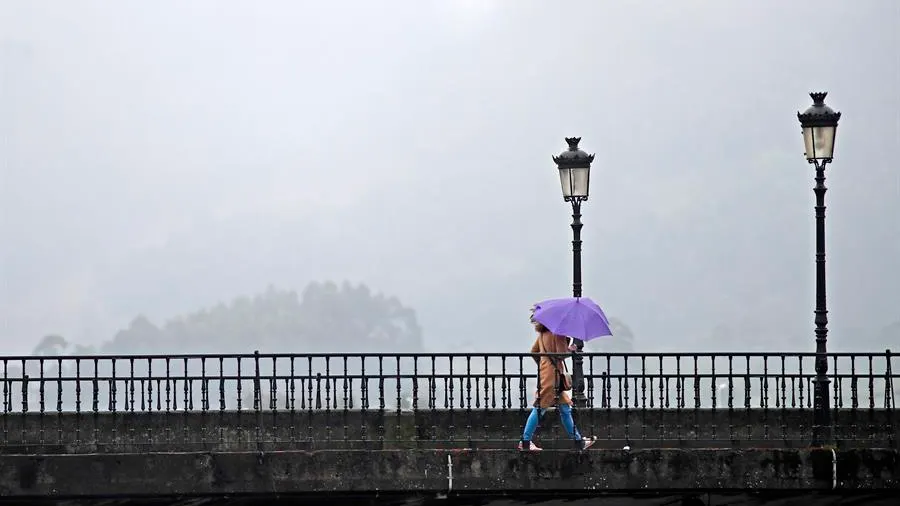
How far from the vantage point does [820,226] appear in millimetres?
18484

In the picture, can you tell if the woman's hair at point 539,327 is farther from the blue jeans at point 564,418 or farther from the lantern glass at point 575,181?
the lantern glass at point 575,181

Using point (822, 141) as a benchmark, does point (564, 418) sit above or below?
below

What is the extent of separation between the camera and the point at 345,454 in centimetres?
1630

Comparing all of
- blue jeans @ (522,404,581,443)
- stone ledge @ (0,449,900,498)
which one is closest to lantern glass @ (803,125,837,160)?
stone ledge @ (0,449,900,498)

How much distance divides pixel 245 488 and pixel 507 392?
462cm

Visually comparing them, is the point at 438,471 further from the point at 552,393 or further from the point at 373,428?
the point at 373,428

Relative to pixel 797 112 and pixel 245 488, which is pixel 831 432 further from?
pixel 245 488

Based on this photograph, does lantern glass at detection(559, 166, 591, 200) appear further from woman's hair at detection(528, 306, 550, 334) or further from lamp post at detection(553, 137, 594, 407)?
woman's hair at detection(528, 306, 550, 334)

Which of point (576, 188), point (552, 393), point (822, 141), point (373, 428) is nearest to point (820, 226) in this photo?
point (822, 141)

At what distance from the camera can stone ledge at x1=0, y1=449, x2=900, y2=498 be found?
1627 cm

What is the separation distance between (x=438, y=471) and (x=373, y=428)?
14.0 ft

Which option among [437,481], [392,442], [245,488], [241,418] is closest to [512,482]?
[437,481]

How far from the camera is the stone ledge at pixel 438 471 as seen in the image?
16266 mm

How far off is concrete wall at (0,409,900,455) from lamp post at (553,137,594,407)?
68cm
